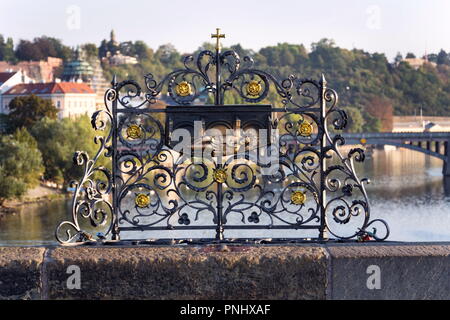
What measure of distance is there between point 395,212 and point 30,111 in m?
25.5

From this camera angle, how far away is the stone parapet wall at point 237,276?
462 centimetres

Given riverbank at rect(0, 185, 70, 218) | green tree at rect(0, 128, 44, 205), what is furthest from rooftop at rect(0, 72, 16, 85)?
green tree at rect(0, 128, 44, 205)

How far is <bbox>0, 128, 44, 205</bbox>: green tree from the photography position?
36000mm

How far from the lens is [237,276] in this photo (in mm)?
4637

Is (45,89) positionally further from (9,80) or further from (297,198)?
(297,198)

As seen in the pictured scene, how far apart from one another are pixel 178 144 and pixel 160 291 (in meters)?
1.68

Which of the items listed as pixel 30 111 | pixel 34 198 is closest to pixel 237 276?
pixel 34 198

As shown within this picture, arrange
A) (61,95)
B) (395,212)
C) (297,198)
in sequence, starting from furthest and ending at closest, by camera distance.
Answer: (61,95) → (395,212) → (297,198)

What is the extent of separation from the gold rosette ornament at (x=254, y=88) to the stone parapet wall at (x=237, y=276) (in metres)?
1.70

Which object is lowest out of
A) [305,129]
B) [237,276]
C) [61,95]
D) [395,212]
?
[395,212]

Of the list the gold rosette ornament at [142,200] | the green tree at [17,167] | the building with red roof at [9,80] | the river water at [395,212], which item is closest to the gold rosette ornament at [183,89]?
the gold rosette ornament at [142,200]

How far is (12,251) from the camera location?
15.7 feet
